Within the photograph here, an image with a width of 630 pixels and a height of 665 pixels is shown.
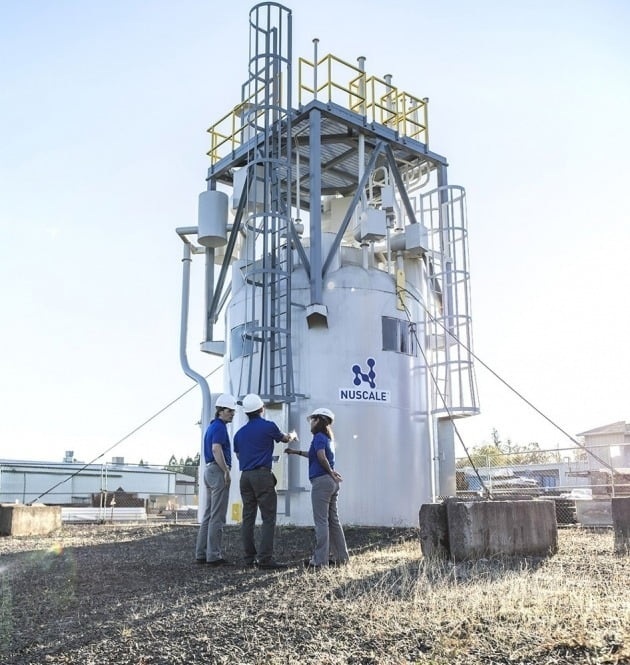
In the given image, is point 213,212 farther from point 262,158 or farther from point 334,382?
point 334,382

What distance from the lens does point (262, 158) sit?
15938 millimetres

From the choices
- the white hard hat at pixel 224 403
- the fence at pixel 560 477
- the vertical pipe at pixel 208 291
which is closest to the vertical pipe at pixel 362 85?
the vertical pipe at pixel 208 291

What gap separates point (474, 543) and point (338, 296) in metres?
7.70

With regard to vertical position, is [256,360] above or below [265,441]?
above

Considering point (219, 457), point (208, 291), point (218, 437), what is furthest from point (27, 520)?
point (219, 457)

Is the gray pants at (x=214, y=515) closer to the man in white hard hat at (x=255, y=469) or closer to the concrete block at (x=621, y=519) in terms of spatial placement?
the man in white hard hat at (x=255, y=469)

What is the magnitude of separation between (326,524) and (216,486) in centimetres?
150

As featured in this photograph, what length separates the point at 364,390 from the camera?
50.3 feet

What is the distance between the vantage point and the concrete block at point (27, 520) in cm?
1463

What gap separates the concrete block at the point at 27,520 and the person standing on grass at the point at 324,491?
8.13 m

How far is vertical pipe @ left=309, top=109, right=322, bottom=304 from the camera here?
50.5ft

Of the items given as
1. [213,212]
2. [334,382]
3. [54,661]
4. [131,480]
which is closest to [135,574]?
[54,661]

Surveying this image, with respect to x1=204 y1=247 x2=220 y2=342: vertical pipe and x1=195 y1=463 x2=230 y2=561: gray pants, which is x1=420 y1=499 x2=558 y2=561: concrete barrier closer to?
x1=195 y1=463 x2=230 y2=561: gray pants

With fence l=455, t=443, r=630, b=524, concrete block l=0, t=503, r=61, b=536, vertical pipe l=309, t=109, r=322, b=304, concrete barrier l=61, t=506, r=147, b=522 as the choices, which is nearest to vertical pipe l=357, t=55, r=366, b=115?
vertical pipe l=309, t=109, r=322, b=304
